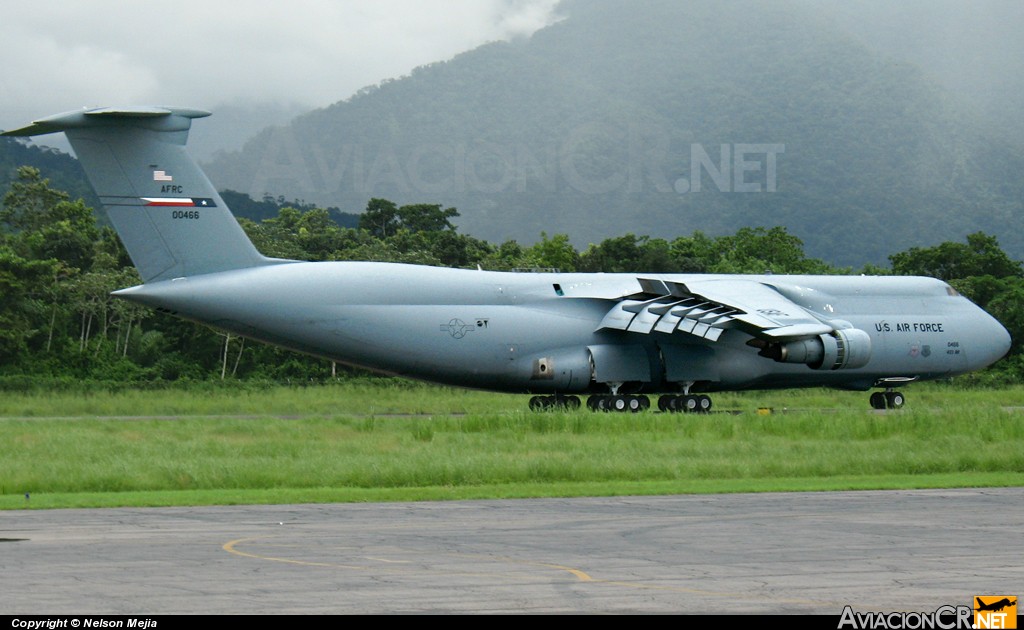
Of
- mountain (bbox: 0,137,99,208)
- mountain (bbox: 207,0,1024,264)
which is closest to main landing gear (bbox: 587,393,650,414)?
mountain (bbox: 0,137,99,208)

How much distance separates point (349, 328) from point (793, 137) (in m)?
113

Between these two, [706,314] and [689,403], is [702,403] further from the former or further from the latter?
[706,314]

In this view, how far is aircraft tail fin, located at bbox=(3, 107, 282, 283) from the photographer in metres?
32.8

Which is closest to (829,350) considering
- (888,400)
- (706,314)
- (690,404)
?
(706,314)

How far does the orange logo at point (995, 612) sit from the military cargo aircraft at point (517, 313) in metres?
25.6

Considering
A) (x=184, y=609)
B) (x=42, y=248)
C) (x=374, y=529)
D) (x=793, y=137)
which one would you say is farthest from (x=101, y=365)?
(x=793, y=137)

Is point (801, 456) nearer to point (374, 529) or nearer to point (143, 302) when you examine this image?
point (374, 529)

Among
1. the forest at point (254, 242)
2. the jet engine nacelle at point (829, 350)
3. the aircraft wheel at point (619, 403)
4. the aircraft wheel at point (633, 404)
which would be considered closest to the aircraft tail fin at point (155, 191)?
the forest at point (254, 242)

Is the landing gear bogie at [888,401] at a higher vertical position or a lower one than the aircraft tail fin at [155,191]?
lower

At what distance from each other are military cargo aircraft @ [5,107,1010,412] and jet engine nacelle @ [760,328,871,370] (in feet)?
0.15

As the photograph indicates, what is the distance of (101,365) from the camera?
4838 centimetres

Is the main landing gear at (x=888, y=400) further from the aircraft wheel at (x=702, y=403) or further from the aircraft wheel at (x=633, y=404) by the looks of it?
the aircraft wheel at (x=633, y=404)

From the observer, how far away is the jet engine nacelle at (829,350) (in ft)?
124

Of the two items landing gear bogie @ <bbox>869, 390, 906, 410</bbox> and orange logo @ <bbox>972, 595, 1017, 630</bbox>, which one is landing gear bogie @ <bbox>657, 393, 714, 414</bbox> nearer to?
landing gear bogie @ <bbox>869, 390, 906, 410</bbox>
